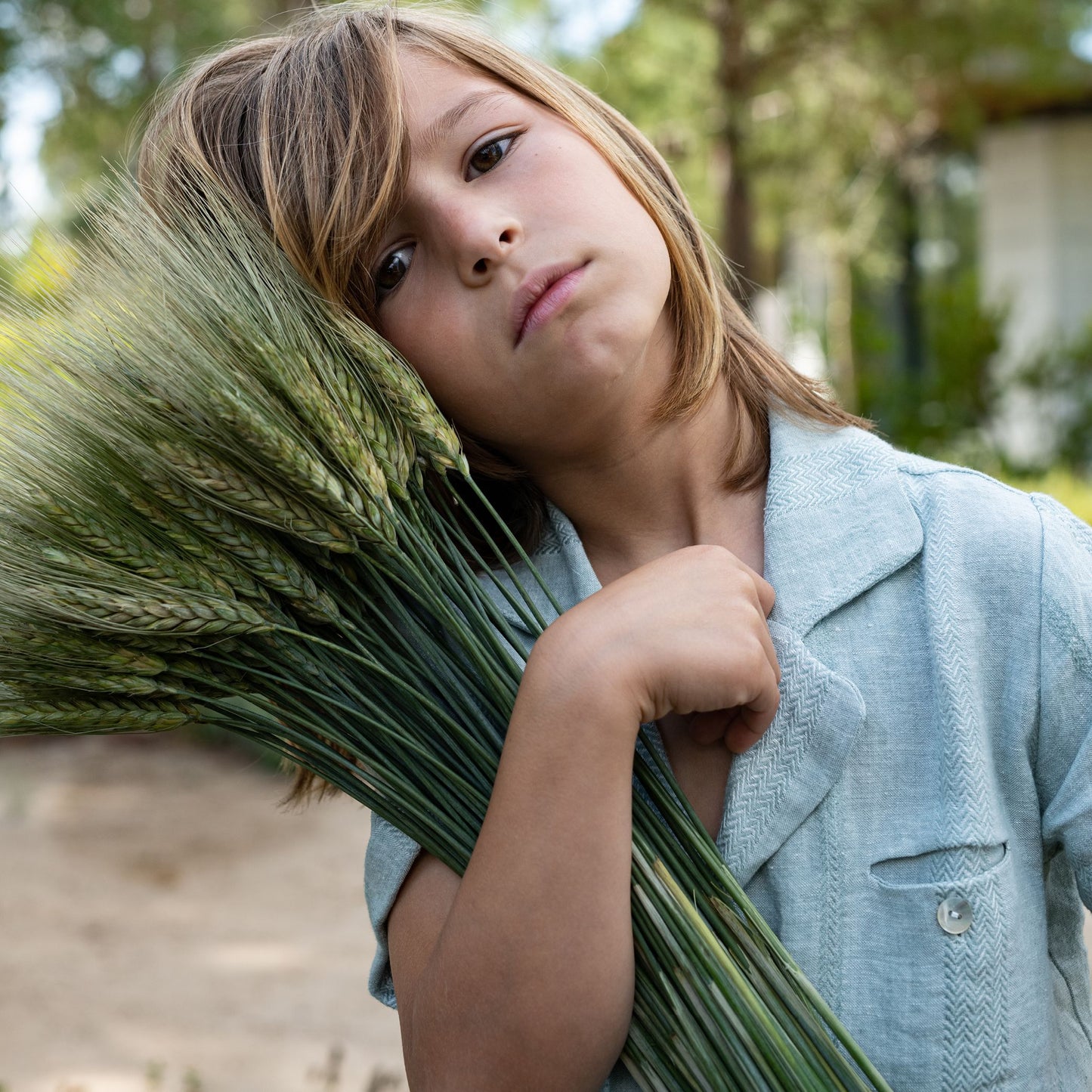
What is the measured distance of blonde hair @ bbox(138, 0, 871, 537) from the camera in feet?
4.15

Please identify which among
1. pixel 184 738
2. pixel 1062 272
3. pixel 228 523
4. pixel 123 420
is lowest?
pixel 1062 272

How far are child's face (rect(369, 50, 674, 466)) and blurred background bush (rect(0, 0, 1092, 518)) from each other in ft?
15.4

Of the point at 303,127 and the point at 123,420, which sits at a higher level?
the point at 303,127

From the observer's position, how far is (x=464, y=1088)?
110 cm

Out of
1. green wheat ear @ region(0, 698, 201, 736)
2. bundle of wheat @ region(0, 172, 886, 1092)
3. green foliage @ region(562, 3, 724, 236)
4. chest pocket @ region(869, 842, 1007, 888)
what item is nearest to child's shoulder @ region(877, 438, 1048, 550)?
chest pocket @ region(869, 842, 1007, 888)

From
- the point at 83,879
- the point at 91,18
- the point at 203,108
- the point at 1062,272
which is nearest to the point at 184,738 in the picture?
the point at 83,879

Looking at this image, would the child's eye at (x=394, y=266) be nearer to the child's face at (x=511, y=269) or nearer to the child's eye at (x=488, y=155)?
the child's face at (x=511, y=269)

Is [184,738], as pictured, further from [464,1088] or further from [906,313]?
[906,313]

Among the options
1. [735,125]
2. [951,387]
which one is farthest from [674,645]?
[951,387]

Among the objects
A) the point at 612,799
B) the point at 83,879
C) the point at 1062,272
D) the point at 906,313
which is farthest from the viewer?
the point at 906,313

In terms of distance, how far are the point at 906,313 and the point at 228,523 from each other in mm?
14545

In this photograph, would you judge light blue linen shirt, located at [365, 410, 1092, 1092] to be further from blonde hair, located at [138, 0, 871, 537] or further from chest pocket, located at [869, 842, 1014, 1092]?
blonde hair, located at [138, 0, 871, 537]

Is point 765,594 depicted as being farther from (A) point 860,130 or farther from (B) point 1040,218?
(B) point 1040,218

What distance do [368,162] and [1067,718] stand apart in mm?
912
